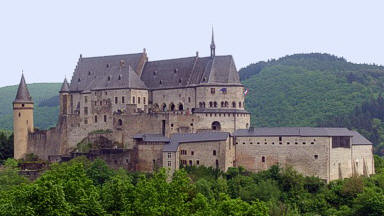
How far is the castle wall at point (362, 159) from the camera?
73688 millimetres

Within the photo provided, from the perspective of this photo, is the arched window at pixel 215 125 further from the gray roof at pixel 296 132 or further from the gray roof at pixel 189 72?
the gray roof at pixel 189 72

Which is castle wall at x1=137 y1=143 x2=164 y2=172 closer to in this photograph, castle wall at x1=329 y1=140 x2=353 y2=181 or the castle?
the castle

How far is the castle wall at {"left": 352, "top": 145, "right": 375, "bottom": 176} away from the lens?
73.7 meters

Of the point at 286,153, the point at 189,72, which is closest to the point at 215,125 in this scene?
the point at 189,72

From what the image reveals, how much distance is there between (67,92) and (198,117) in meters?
21.8

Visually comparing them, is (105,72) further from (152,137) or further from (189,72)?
(152,137)

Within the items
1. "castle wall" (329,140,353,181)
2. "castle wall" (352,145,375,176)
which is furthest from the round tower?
"castle wall" (352,145,375,176)

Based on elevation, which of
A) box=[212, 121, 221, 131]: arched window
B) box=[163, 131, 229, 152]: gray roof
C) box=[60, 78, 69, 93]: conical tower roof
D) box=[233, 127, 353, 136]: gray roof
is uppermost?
box=[60, 78, 69, 93]: conical tower roof

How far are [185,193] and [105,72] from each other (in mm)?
38818

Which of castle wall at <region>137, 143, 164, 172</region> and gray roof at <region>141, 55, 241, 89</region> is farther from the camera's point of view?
gray roof at <region>141, 55, 241, 89</region>

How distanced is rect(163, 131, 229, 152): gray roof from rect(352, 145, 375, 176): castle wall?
14992 millimetres

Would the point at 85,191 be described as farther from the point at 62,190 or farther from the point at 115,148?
the point at 115,148

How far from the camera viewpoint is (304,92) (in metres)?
150

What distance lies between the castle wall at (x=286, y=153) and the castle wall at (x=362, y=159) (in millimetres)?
6377
